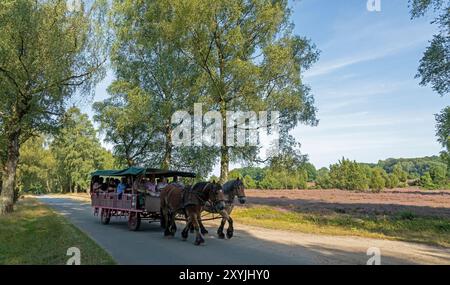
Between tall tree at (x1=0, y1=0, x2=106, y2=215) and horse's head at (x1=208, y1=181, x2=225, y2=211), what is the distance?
14.3 meters

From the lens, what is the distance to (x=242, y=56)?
26.2 m

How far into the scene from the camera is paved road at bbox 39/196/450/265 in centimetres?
1061

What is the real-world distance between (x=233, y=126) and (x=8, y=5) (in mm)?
14308

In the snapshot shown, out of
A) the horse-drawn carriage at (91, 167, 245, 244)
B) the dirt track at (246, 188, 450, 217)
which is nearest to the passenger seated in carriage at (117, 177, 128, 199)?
the horse-drawn carriage at (91, 167, 245, 244)

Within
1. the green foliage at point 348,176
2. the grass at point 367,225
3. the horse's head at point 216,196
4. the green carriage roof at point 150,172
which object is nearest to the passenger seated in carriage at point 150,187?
the green carriage roof at point 150,172

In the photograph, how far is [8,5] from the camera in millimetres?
20359

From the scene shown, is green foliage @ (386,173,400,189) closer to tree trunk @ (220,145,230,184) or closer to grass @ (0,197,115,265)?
tree trunk @ (220,145,230,184)

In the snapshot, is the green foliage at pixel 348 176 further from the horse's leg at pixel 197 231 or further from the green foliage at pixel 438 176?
the horse's leg at pixel 197 231

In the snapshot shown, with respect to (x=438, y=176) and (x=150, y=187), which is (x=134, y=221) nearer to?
(x=150, y=187)

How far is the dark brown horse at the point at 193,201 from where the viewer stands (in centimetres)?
1321

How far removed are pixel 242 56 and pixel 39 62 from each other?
12277 mm

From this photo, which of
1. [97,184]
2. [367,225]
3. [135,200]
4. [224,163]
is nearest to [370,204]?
[367,225]
